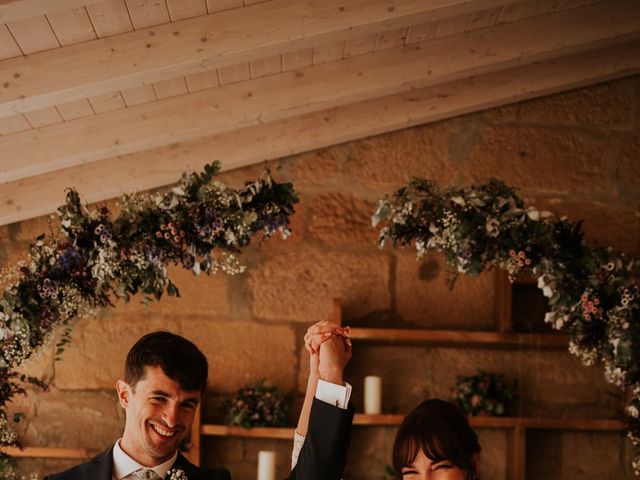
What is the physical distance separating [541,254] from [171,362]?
211cm

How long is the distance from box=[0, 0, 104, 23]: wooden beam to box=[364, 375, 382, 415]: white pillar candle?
2569mm

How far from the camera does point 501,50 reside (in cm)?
430

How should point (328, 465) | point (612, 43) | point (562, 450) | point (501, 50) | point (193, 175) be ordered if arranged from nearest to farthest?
point (328, 465)
point (193, 175)
point (501, 50)
point (612, 43)
point (562, 450)

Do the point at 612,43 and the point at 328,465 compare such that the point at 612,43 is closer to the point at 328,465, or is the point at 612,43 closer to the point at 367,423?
the point at 367,423

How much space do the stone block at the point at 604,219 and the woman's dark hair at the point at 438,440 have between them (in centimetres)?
303

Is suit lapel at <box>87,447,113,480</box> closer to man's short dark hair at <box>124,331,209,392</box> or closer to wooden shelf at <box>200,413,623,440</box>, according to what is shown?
man's short dark hair at <box>124,331,209,392</box>

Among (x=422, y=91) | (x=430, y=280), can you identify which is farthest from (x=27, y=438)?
(x=422, y=91)

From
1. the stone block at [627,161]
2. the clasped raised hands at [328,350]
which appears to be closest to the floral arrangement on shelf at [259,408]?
the stone block at [627,161]

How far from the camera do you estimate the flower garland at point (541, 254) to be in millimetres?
3887

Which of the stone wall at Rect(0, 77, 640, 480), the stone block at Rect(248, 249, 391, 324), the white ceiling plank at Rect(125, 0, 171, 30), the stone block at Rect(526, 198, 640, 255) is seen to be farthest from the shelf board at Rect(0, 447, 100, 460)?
the stone block at Rect(526, 198, 640, 255)

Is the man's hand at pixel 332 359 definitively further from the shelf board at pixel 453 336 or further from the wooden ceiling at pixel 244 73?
the shelf board at pixel 453 336

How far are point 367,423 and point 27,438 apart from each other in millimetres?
1771

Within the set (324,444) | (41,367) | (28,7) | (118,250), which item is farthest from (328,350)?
(41,367)

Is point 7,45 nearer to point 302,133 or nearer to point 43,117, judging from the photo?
point 43,117
